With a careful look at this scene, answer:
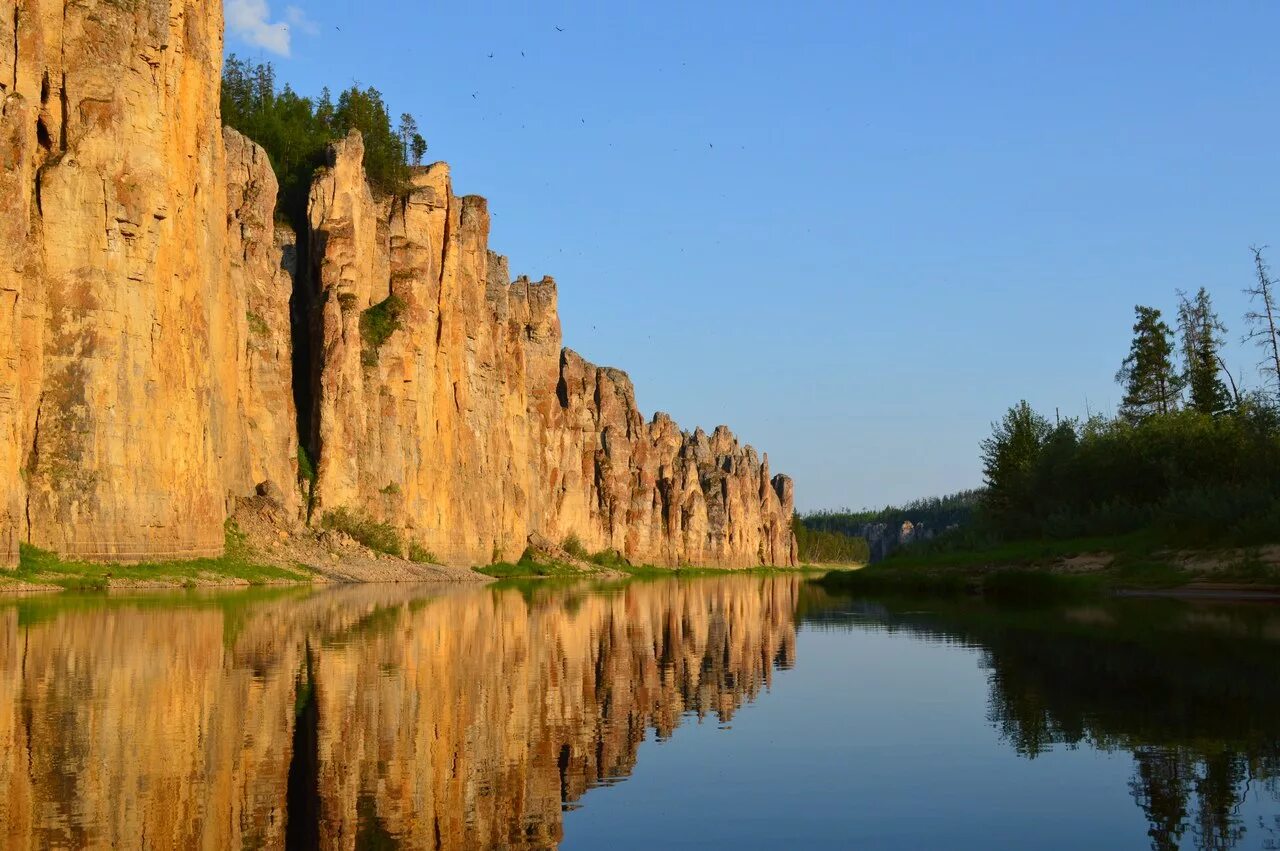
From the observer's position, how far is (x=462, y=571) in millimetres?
72312

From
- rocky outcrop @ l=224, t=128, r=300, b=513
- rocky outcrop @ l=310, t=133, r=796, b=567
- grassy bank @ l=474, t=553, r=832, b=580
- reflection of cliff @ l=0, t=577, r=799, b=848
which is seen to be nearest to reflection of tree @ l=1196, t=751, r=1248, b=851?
reflection of cliff @ l=0, t=577, r=799, b=848

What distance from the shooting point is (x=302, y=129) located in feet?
304

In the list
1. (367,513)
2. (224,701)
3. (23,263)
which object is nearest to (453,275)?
(367,513)

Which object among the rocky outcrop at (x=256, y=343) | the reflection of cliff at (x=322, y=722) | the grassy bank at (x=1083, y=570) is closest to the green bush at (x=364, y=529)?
the rocky outcrop at (x=256, y=343)

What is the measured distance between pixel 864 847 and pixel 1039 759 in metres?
4.03

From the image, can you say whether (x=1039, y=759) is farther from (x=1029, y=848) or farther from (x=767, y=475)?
(x=767, y=475)

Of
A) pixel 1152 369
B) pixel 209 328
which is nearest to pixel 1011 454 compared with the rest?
pixel 1152 369

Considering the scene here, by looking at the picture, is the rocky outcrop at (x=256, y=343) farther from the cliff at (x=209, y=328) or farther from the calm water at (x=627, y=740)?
the calm water at (x=627, y=740)

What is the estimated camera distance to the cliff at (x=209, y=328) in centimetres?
4231

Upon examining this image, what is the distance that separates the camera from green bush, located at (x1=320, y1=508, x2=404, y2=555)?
6556cm

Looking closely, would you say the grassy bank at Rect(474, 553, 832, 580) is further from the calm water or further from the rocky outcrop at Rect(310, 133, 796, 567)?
the calm water

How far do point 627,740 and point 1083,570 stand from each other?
33.3m

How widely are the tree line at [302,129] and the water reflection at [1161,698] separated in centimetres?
5917

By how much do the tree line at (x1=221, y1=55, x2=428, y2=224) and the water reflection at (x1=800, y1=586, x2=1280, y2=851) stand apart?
59175 millimetres
